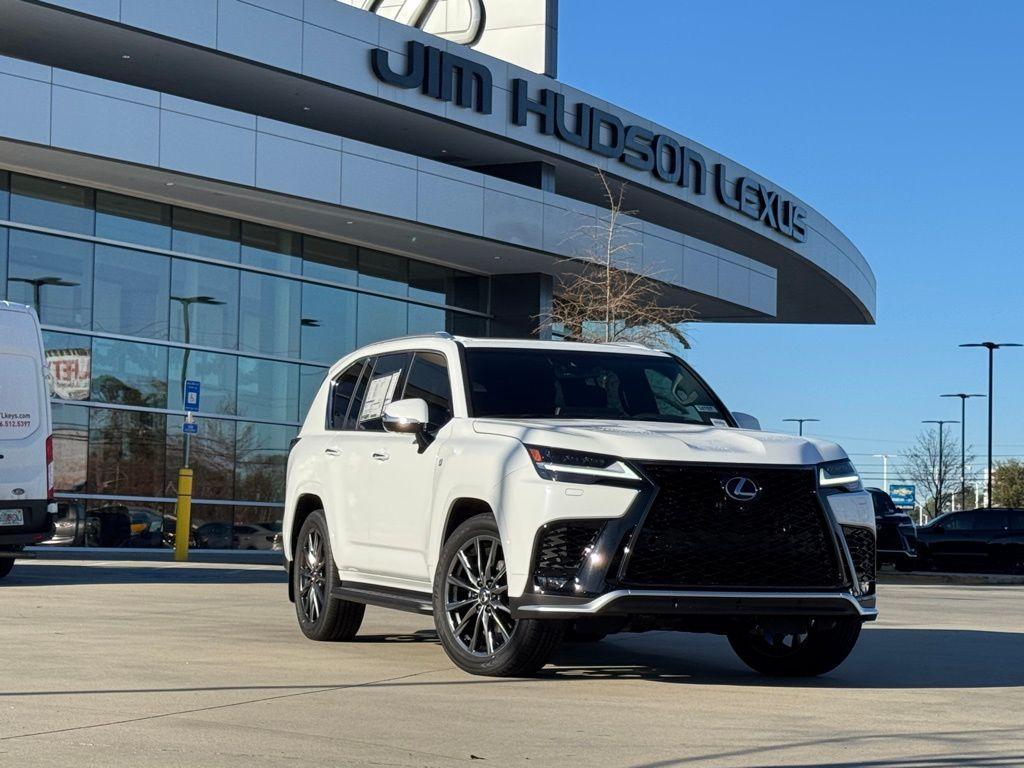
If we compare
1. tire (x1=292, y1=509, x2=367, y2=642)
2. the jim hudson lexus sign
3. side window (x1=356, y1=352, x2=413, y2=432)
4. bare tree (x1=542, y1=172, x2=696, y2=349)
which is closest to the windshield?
side window (x1=356, y1=352, x2=413, y2=432)

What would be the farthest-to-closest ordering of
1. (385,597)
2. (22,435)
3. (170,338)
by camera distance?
1. (170,338)
2. (22,435)
3. (385,597)

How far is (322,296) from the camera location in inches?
1352

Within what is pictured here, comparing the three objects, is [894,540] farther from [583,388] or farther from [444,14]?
[583,388]

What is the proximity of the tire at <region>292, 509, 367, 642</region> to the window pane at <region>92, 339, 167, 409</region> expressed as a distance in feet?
63.8

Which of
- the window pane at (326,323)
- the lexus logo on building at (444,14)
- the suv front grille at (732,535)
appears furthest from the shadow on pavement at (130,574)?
the lexus logo on building at (444,14)

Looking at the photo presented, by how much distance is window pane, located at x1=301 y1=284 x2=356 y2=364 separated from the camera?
111 feet

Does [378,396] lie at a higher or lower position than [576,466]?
higher

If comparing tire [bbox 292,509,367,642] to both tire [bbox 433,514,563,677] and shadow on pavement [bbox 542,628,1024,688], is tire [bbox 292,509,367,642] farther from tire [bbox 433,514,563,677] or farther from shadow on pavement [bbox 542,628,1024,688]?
tire [bbox 433,514,563,677]

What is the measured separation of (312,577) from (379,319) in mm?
25121

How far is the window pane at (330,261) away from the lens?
3412 centimetres

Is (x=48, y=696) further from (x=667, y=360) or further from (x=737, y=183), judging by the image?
(x=737, y=183)

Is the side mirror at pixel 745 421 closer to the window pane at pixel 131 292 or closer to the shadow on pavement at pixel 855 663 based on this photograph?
the shadow on pavement at pixel 855 663

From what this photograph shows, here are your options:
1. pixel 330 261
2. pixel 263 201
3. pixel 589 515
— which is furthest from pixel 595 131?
pixel 589 515

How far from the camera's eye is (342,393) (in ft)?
36.2
